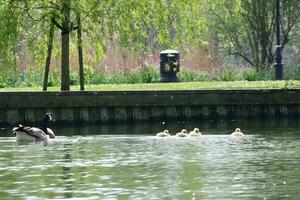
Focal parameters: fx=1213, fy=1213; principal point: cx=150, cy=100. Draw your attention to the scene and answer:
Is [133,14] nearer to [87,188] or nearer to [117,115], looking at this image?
[117,115]

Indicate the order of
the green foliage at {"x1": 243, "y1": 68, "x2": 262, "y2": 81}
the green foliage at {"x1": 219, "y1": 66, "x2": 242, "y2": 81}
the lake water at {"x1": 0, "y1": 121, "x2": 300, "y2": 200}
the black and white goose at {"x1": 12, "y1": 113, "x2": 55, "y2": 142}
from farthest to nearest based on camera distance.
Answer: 1. the green foliage at {"x1": 219, "y1": 66, "x2": 242, "y2": 81}
2. the green foliage at {"x1": 243, "y1": 68, "x2": 262, "y2": 81}
3. the black and white goose at {"x1": 12, "y1": 113, "x2": 55, "y2": 142}
4. the lake water at {"x1": 0, "y1": 121, "x2": 300, "y2": 200}

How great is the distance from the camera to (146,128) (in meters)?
38.2

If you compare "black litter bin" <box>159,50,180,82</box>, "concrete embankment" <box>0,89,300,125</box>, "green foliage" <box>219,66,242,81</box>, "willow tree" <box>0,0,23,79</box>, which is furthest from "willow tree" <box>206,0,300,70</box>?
"willow tree" <box>0,0,23,79</box>

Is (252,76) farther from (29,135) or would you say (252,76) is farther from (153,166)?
(153,166)

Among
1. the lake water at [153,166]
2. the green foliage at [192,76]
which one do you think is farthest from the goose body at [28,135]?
the green foliage at [192,76]

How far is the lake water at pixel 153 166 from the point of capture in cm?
2094

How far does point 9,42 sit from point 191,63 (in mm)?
22996

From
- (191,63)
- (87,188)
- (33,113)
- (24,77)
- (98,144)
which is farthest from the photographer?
(191,63)

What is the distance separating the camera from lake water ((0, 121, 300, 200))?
20938mm

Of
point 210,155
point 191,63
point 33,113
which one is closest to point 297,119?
point 33,113

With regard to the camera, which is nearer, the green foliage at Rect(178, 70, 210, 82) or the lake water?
the lake water

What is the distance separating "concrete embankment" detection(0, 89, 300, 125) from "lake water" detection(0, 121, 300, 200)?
4.54 meters

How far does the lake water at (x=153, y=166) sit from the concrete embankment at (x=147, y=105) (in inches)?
179

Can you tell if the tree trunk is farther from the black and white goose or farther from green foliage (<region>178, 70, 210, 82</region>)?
green foliage (<region>178, 70, 210, 82</region>)
